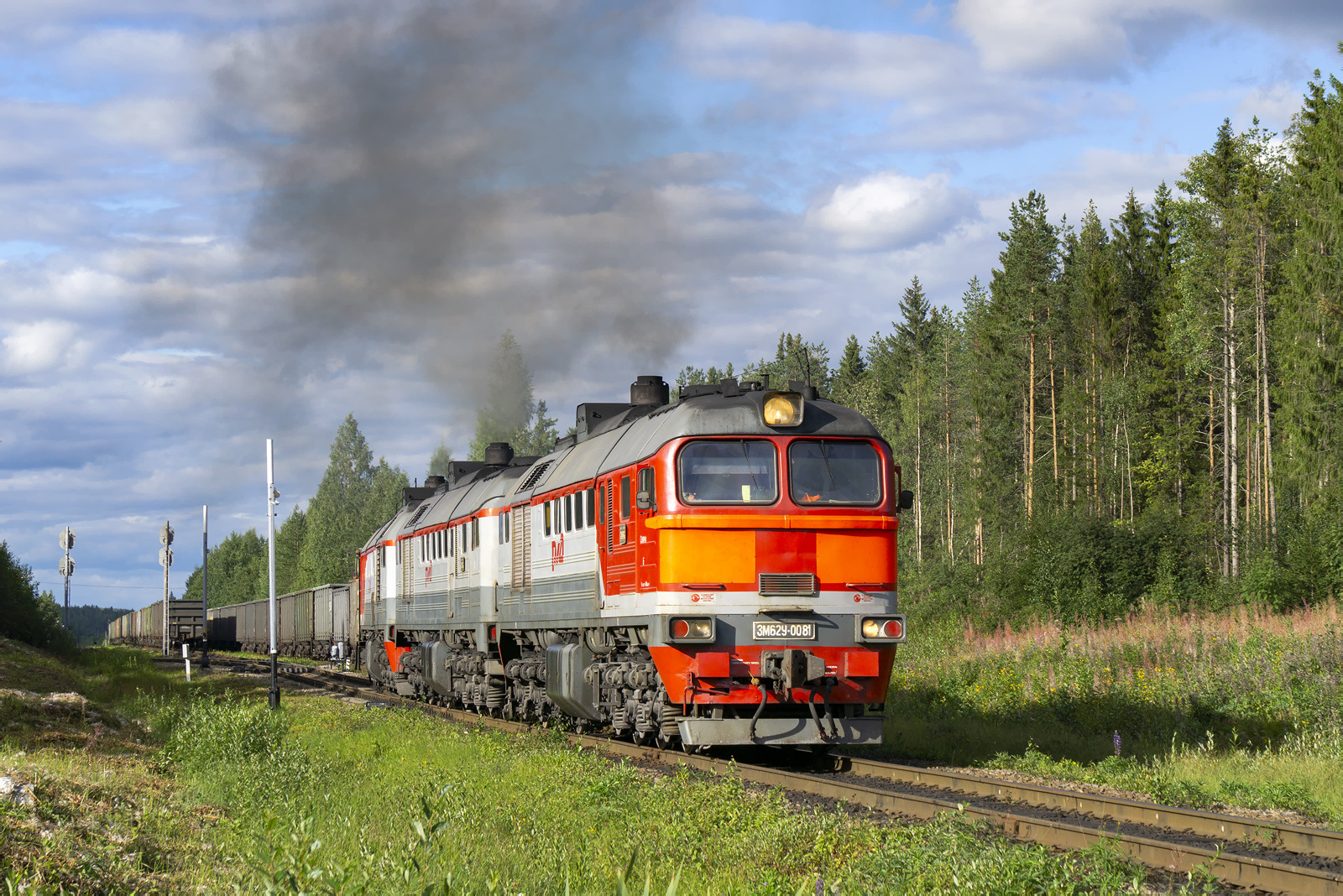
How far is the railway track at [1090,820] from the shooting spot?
7.90 meters

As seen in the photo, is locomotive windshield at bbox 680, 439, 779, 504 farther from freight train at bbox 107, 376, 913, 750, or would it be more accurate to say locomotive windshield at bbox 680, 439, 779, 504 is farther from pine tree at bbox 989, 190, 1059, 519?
pine tree at bbox 989, 190, 1059, 519

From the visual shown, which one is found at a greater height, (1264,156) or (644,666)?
Answer: (1264,156)

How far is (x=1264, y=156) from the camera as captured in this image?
4928cm

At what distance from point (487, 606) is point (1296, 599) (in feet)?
63.9

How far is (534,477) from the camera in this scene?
68.4ft

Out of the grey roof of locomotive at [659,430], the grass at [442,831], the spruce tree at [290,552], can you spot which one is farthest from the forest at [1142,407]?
the spruce tree at [290,552]

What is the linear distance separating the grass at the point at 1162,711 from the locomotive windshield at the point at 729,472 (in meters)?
4.20

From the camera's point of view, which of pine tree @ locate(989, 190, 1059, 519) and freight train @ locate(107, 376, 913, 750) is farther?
pine tree @ locate(989, 190, 1059, 519)

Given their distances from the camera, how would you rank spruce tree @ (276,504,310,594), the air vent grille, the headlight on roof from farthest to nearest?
spruce tree @ (276,504,310,594) < the air vent grille < the headlight on roof

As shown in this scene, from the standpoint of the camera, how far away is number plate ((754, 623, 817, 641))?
1352 centimetres

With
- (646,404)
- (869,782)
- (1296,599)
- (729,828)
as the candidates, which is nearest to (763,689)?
(869,782)

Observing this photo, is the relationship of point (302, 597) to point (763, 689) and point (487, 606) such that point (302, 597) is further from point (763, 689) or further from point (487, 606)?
point (763, 689)

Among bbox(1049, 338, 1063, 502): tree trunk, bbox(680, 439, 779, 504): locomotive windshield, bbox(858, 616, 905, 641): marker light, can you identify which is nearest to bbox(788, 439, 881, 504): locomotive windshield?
bbox(680, 439, 779, 504): locomotive windshield

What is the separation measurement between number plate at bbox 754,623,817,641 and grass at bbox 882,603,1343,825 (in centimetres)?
273
